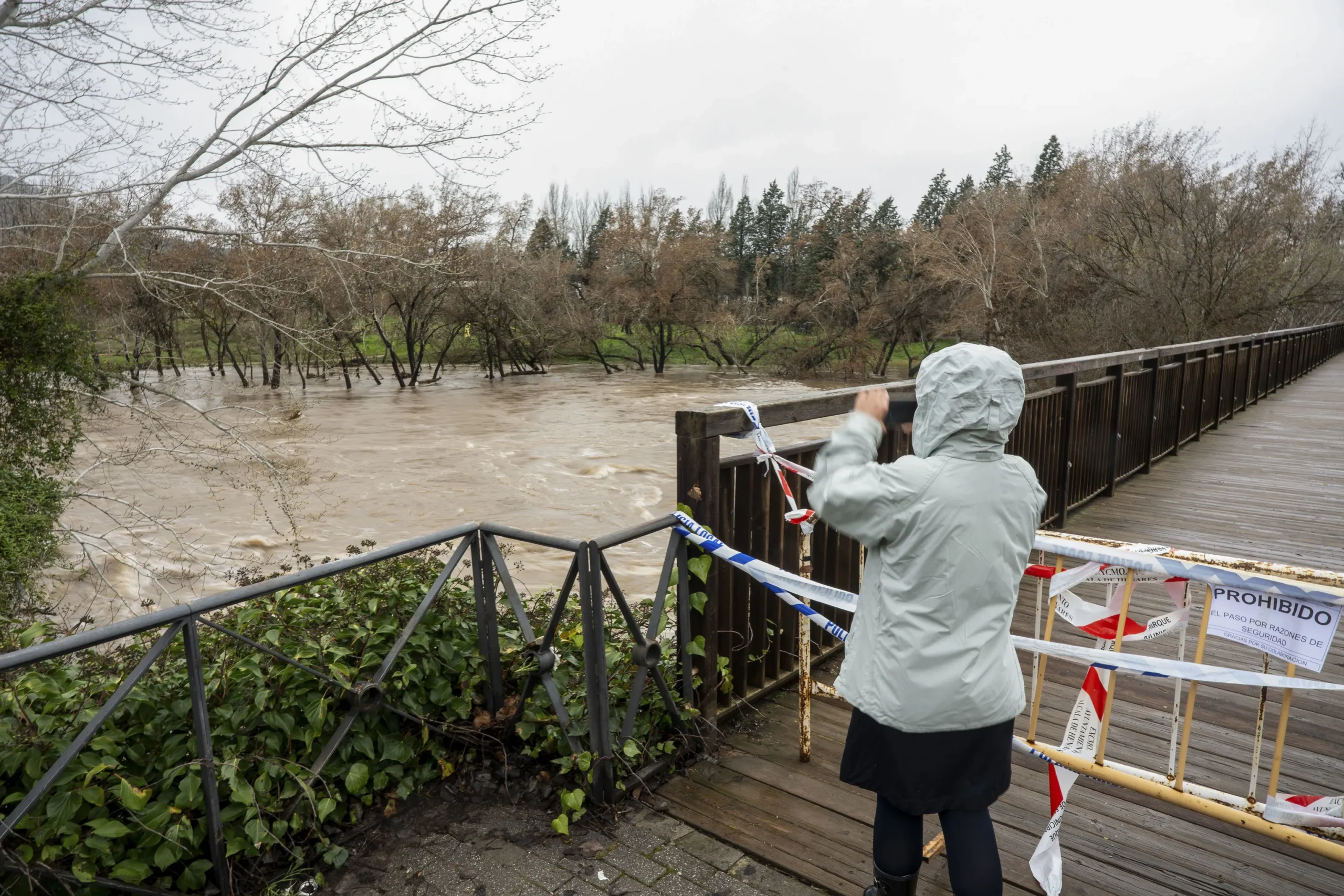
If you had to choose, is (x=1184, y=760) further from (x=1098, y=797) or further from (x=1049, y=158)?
(x=1049, y=158)

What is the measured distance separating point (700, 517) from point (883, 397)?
129 centimetres

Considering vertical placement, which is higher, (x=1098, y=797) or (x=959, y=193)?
(x=959, y=193)

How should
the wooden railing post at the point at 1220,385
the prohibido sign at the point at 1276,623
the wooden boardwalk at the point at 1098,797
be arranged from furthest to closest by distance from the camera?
the wooden railing post at the point at 1220,385 < the wooden boardwalk at the point at 1098,797 < the prohibido sign at the point at 1276,623

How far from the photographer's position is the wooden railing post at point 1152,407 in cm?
784

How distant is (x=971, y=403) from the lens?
1.82 m

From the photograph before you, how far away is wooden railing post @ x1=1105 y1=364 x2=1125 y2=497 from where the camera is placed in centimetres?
686

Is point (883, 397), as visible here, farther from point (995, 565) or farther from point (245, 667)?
point (245, 667)

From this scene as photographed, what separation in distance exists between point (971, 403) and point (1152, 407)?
288 inches

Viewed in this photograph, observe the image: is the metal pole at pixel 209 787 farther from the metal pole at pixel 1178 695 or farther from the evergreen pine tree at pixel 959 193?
the evergreen pine tree at pixel 959 193

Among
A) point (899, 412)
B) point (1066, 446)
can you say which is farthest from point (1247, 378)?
point (899, 412)

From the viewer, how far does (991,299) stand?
97.2 feet

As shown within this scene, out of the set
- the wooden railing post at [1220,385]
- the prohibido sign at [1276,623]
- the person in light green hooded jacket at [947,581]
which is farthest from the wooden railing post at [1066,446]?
the wooden railing post at [1220,385]

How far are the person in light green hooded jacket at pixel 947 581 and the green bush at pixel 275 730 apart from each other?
1.32 meters

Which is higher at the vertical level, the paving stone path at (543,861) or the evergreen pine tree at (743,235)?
the evergreen pine tree at (743,235)
